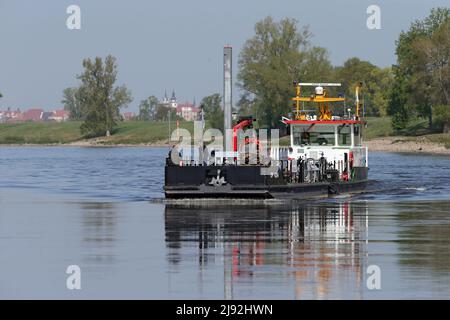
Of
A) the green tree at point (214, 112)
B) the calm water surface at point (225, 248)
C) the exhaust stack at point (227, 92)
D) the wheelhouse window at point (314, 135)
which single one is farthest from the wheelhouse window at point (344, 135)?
the green tree at point (214, 112)

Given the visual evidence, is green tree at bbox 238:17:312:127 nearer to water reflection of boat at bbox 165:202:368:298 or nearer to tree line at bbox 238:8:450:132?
tree line at bbox 238:8:450:132

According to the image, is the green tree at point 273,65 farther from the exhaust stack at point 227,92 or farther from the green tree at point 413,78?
the exhaust stack at point 227,92

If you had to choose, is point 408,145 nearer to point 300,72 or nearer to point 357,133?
point 300,72

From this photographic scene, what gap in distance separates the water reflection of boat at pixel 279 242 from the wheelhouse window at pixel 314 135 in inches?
337

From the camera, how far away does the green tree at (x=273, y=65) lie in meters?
154

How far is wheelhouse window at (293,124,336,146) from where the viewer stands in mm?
51138

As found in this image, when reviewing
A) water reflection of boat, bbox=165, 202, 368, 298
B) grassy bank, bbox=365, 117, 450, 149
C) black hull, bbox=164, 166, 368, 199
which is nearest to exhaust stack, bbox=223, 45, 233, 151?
black hull, bbox=164, 166, 368, 199

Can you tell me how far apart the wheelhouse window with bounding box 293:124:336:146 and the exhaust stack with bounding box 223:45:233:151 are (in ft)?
14.1

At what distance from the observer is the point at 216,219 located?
36688mm

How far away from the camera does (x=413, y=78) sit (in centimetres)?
15362

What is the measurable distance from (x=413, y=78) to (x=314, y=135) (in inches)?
4115

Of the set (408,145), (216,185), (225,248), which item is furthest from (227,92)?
(408,145)

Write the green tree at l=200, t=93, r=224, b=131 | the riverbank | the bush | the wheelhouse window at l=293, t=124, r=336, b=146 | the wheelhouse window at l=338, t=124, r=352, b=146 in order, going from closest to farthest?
the wheelhouse window at l=293, t=124, r=336, b=146, the wheelhouse window at l=338, t=124, r=352, b=146, the riverbank, the bush, the green tree at l=200, t=93, r=224, b=131

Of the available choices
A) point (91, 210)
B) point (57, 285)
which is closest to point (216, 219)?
point (91, 210)
